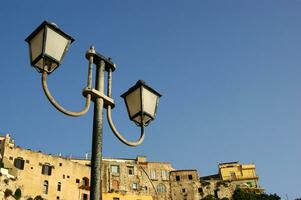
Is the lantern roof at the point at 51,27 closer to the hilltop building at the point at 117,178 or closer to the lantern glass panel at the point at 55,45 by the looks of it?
the lantern glass panel at the point at 55,45

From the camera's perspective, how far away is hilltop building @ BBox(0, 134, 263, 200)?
58875mm

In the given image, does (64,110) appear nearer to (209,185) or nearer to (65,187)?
(65,187)

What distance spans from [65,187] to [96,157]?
59.5 m

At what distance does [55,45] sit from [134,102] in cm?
173

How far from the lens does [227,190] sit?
75938 millimetres

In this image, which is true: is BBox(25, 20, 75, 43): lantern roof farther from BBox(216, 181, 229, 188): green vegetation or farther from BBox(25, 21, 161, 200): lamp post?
BBox(216, 181, 229, 188): green vegetation

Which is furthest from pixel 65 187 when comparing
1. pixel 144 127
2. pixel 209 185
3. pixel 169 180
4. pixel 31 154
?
pixel 144 127

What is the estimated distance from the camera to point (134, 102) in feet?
23.4

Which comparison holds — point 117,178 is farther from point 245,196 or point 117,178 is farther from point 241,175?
point 241,175

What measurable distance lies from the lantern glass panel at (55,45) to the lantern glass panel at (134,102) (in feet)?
4.94

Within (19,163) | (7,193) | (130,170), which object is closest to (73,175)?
(19,163)

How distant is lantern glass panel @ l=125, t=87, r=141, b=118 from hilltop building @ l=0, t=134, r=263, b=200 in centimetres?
4808

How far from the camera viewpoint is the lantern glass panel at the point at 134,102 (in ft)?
23.2

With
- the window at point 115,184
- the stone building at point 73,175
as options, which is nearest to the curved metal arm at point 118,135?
the stone building at point 73,175
